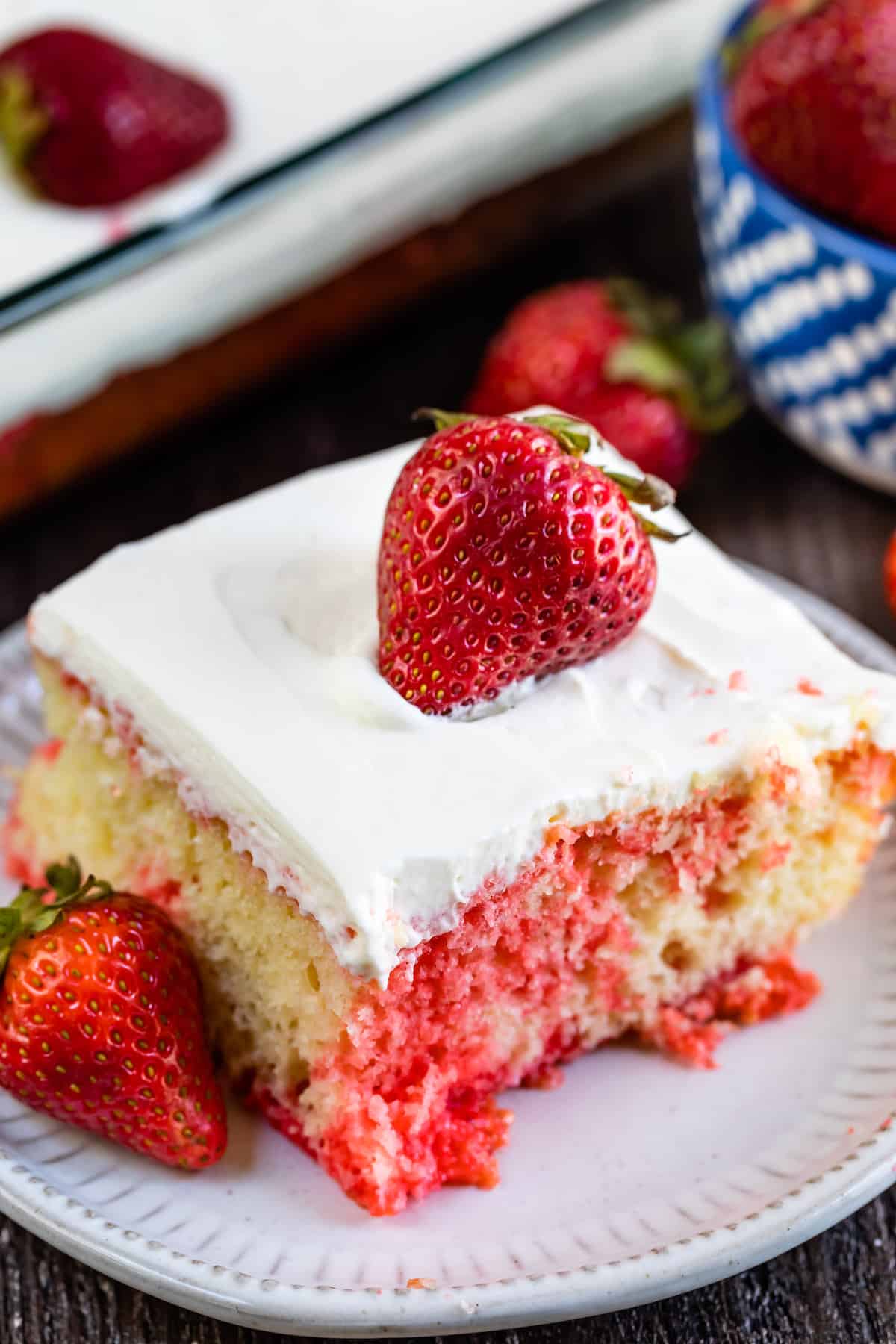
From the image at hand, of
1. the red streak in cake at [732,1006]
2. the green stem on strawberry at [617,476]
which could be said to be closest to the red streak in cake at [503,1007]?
the red streak in cake at [732,1006]

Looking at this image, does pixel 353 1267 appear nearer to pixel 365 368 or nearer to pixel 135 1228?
pixel 135 1228

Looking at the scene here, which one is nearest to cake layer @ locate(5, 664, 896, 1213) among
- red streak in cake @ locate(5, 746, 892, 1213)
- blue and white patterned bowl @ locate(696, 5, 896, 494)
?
red streak in cake @ locate(5, 746, 892, 1213)

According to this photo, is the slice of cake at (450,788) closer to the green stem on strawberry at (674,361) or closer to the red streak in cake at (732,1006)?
the red streak in cake at (732,1006)

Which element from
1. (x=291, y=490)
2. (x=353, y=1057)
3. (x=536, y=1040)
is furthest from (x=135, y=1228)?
(x=291, y=490)

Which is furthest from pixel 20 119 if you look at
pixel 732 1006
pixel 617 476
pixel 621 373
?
pixel 732 1006

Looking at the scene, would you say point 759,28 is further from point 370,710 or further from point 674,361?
point 370,710
